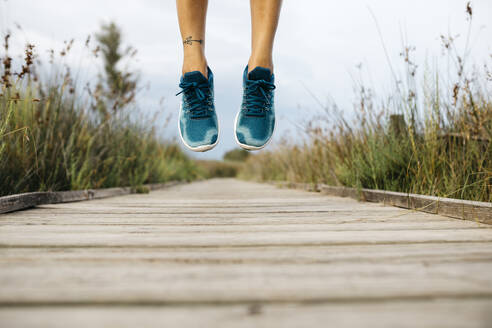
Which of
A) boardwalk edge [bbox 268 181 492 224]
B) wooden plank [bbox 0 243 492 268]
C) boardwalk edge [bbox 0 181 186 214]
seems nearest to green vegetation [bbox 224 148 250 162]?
boardwalk edge [bbox 0 181 186 214]

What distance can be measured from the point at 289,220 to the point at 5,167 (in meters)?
1.59

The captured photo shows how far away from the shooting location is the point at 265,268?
2.55ft

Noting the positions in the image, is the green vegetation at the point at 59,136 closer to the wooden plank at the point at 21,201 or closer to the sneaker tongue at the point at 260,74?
the wooden plank at the point at 21,201

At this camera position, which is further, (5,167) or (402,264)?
(5,167)

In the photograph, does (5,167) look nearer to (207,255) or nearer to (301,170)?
(207,255)

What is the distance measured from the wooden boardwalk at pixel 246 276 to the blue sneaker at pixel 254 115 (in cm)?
79

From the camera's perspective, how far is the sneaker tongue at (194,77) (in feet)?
6.21

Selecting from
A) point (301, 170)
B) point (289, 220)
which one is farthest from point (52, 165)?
point (301, 170)

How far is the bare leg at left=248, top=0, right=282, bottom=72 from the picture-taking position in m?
1.83

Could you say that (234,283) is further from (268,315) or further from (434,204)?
(434,204)

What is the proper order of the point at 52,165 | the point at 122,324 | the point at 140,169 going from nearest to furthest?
the point at 122,324 → the point at 52,165 → the point at 140,169

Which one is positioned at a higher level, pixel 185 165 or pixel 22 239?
pixel 185 165

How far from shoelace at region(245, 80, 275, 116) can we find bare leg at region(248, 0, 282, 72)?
0.09m

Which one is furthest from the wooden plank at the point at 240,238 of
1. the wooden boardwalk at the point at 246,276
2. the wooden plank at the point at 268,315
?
the wooden plank at the point at 268,315
